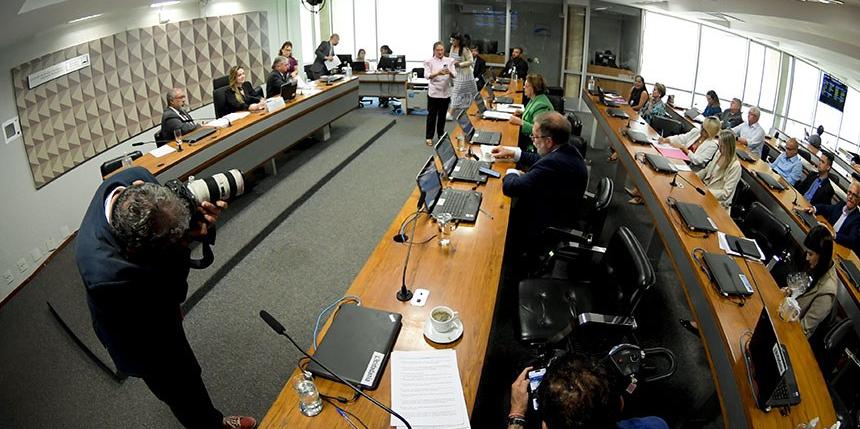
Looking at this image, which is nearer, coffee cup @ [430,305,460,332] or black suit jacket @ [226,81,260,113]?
coffee cup @ [430,305,460,332]

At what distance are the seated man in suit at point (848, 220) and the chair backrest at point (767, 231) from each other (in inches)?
33.9

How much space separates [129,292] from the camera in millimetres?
1724

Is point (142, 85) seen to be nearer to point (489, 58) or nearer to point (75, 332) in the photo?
point (75, 332)

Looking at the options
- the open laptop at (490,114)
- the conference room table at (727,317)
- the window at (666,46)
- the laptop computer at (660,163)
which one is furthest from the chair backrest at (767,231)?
the window at (666,46)

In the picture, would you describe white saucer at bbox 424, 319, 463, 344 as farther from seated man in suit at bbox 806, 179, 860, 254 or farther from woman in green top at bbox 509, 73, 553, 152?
seated man in suit at bbox 806, 179, 860, 254

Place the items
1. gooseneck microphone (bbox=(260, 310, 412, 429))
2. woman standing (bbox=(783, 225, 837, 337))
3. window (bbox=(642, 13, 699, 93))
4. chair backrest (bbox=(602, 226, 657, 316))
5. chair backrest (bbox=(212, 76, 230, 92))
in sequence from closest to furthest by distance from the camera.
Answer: gooseneck microphone (bbox=(260, 310, 412, 429)) < chair backrest (bbox=(602, 226, 657, 316)) < woman standing (bbox=(783, 225, 837, 337)) < chair backrest (bbox=(212, 76, 230, 92)) < window (bbox=(642, 13, 699, 93))

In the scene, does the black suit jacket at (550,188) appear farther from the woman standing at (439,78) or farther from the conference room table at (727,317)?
the woman standing at (439,78)

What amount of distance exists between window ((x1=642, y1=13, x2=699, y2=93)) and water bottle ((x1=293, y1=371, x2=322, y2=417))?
949 cm

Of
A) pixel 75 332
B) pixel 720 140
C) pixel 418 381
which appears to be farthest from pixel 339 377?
pixel 720 140

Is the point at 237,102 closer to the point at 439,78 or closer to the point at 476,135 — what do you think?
the point at 439,78

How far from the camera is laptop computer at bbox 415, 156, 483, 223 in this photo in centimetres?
296

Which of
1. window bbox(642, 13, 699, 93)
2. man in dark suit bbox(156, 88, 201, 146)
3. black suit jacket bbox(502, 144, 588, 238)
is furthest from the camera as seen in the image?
window bbox(642, 13, 699, 93)

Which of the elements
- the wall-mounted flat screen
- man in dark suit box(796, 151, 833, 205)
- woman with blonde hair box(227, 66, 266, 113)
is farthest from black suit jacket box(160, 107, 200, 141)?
the wall-mounted flat screen

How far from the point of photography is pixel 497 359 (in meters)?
3.03
